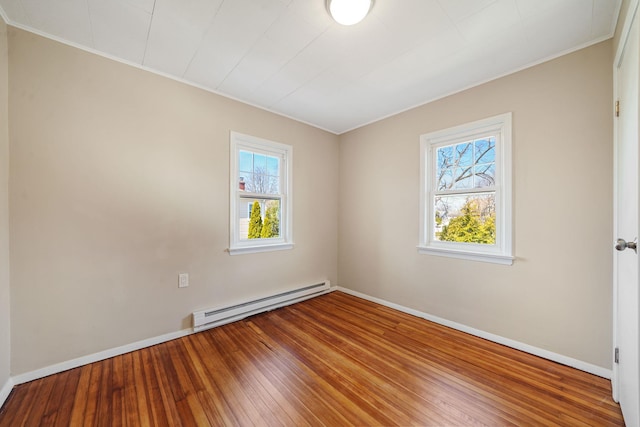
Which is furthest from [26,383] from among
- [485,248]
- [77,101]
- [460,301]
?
[485,248]

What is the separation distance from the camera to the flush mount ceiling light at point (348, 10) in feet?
4.68

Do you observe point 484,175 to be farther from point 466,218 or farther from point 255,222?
point 255,222

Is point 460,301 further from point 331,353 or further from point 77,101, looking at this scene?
point 77,101

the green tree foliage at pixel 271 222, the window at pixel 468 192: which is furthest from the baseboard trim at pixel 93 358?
the window at pixel 468 192

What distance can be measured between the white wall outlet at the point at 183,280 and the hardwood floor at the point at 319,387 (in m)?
0.49

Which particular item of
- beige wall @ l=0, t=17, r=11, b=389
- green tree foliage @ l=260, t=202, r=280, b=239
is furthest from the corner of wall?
green tree foliage @ l=260, t=202, r=280, b=239

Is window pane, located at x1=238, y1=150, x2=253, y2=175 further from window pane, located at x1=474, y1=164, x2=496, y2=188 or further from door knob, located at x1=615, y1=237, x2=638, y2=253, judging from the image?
door knob, located at x1=615, y1=237, x2=638, y2=253

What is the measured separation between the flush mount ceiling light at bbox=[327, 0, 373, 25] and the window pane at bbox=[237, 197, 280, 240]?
6.30 ft

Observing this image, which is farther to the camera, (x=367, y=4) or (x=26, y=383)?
(x=26, y=383)

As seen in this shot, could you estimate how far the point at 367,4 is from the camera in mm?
1442

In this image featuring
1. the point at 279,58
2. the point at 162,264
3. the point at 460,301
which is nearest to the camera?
the point at 279,58

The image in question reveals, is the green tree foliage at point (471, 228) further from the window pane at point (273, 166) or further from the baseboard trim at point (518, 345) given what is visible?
the window pane at point (273, 166)

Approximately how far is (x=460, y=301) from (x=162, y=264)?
2835 mm

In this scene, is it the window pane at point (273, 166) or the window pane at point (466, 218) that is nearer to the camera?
the window pane at point (466, 218)
